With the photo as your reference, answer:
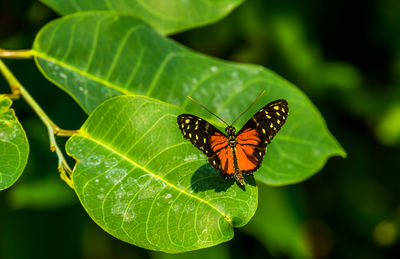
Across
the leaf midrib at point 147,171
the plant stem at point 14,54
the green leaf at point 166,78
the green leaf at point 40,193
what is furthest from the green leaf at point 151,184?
the green leaf at point 40,193

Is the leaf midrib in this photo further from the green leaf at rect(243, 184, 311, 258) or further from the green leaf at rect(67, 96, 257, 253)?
the green leaf at rect(243, 184, 311, 258)

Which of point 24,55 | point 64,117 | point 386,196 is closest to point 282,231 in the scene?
point 386,196

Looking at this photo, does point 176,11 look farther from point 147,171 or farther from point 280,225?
point 280,225

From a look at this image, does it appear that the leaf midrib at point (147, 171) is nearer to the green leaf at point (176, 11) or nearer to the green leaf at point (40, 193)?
the green leaf at point (176, 11)

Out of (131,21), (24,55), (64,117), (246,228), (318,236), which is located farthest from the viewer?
(318,236)

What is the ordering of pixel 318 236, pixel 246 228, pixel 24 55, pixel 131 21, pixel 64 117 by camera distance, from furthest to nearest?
pixel 318 236
pixel 246 228
pixel 64 117
pixel 131 21
pixel 24 55

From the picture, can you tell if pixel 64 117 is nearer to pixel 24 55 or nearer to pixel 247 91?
→ pixel 24 55

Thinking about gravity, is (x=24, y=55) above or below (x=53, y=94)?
above
